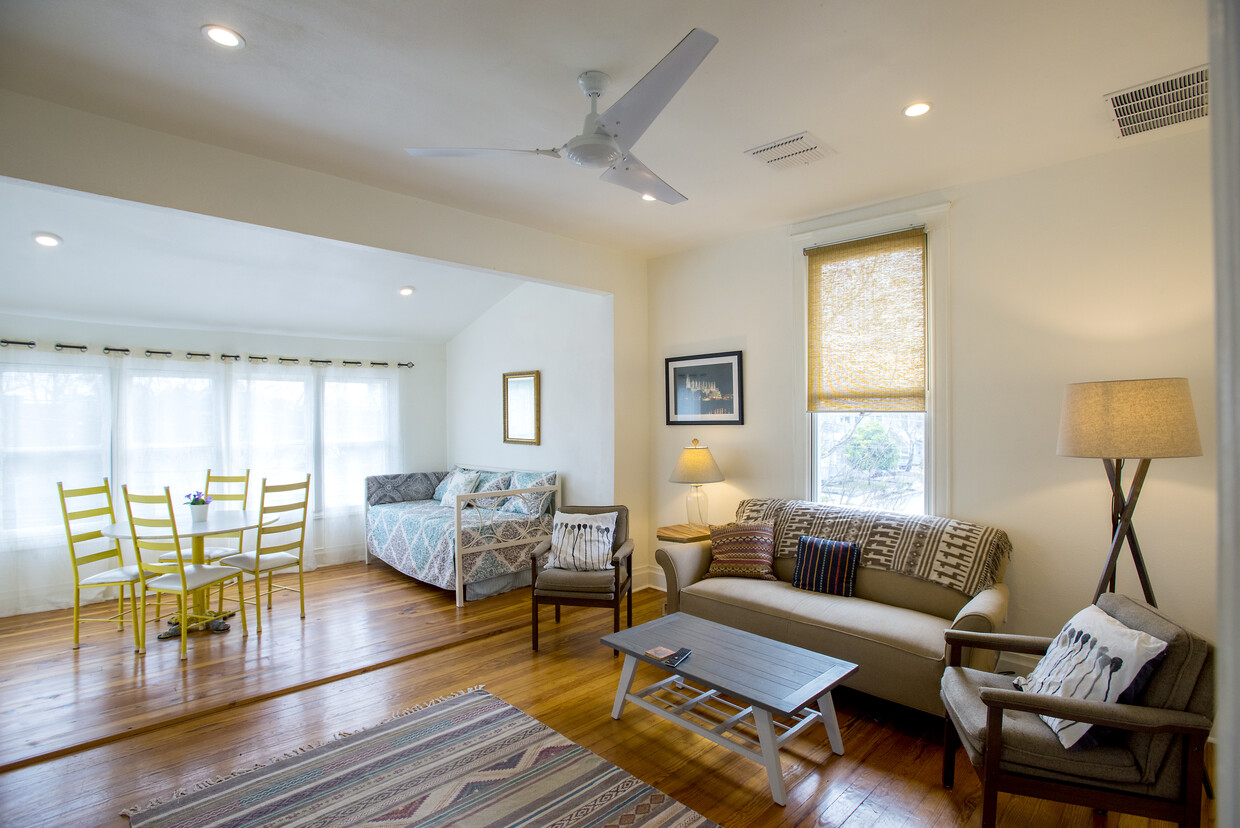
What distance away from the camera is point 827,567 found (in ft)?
11.2

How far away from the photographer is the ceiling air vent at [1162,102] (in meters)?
2.35

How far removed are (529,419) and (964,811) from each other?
4.30 metres

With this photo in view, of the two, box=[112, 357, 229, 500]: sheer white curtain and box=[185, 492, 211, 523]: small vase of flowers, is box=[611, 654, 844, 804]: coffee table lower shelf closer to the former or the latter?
box=[185, 492, 211, 523]: small vase of flowers

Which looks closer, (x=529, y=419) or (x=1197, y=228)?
(x=1197, y=228)

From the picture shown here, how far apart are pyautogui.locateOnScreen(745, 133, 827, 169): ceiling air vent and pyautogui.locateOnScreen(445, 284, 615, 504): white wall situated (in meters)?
2.03

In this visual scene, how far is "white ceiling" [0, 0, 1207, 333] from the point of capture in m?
1.95

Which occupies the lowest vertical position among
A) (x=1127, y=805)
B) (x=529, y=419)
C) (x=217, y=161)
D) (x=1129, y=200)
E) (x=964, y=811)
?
(x=964, y=811)

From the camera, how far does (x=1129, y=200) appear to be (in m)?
2.90

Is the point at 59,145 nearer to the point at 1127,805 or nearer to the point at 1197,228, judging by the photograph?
the point at 1127,805

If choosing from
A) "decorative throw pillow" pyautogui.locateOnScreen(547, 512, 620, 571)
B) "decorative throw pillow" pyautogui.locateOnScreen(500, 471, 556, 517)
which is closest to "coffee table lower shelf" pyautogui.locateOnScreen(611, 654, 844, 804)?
"decorative throw pillow" pyautogui.locateOnScreen(547, 512, 620, 571)

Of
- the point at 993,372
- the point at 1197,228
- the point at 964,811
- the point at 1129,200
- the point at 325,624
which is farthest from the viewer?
the point at 325,624

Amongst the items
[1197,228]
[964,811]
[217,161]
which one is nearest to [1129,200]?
[1197,228]

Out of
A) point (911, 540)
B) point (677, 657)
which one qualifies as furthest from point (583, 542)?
point (911, 540)

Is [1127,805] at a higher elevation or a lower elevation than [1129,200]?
lower
